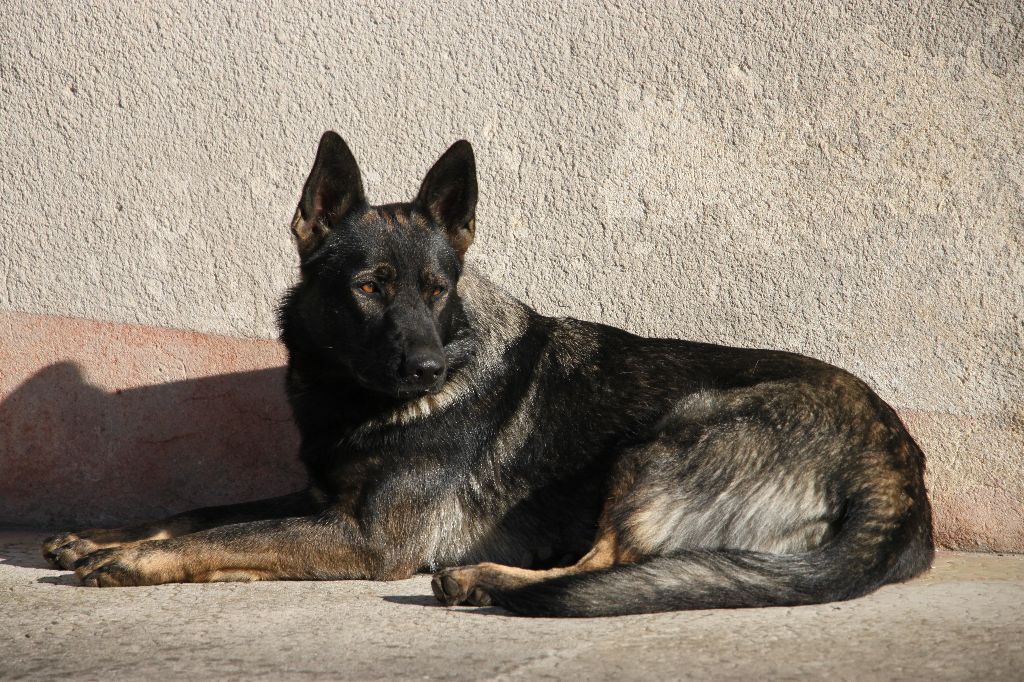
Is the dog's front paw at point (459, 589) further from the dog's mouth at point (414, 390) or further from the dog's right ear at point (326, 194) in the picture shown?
the dog's right ear at point (326, 194)

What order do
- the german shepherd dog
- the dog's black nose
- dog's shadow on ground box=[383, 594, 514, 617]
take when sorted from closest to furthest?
dog's shadow on ground box=[383, 594, 514, 617]
the german shepherd dog
the dog's black nose

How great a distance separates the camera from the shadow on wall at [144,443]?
5484 millimetres

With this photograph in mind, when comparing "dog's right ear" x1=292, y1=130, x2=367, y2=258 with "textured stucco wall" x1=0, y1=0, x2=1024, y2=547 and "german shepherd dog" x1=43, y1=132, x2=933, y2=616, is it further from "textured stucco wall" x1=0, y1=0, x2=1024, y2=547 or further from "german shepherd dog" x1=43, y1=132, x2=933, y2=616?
"textured stucco wall" x1=0, y1=0, x2=1024, y2=547

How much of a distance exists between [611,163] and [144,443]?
9.31 ft

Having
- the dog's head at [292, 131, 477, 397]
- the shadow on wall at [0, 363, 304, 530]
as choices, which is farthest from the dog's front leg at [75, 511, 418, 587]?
the shadow on wall at [0, 363, 304, 530]

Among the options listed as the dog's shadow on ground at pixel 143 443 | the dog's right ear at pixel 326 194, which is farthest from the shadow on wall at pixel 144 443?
the dog's right ear at pixel 326 194

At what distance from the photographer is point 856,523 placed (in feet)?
12.9

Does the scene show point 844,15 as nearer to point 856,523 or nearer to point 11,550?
point 856,523

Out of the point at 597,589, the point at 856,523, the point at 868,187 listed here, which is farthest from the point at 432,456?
the point at 868,187

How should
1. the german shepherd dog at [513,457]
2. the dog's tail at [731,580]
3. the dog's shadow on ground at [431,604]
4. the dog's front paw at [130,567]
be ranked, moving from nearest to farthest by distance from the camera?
the dog's tail at [731,580]
the dog's shadow on ground at [431,604]
the german shepherd dog at [513,457]
the dog's front paw at [130,567]

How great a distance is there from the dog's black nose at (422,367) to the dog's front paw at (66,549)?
152 cm

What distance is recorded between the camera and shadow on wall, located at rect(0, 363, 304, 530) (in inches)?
216

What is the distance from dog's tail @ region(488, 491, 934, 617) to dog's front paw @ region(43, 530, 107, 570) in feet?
6.04

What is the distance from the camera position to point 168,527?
4691 millimetres
